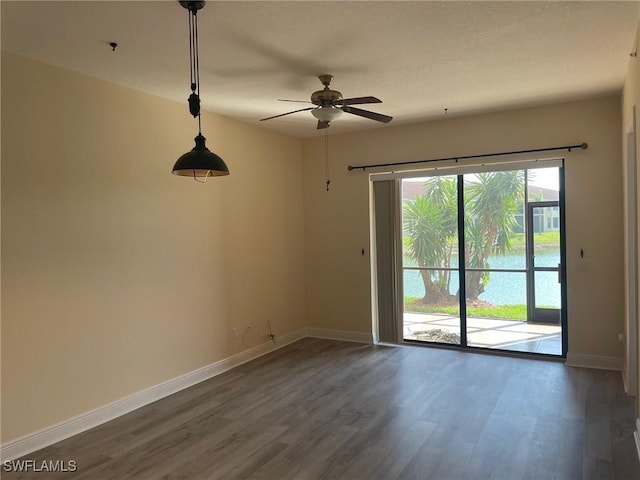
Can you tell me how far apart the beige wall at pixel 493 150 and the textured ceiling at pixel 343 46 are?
1.69 ft

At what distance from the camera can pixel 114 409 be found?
3.77m

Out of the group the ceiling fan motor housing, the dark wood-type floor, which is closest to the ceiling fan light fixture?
the ceiling fan motor housing

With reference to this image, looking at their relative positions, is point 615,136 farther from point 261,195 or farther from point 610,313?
point 261,195

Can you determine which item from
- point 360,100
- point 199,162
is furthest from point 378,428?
point 360,100

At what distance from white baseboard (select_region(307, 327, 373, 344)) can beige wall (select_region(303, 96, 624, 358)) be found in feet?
0.25

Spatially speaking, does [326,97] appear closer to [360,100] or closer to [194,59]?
[360,100]

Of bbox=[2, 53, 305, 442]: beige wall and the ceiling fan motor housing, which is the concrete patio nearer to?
bbox=[2, 53, 305, 442]: beige wall

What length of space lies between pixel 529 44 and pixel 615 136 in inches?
82.7

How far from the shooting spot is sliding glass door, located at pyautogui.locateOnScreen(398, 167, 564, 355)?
5.08 meters

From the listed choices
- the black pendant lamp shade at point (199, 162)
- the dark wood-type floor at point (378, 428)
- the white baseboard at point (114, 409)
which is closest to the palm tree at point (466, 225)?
the dark wood-type floor at point (378, 428)

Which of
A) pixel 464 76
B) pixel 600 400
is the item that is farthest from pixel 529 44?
pixel 600 400

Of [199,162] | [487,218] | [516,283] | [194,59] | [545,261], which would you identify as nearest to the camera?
[199,162]

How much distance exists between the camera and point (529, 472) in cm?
277
